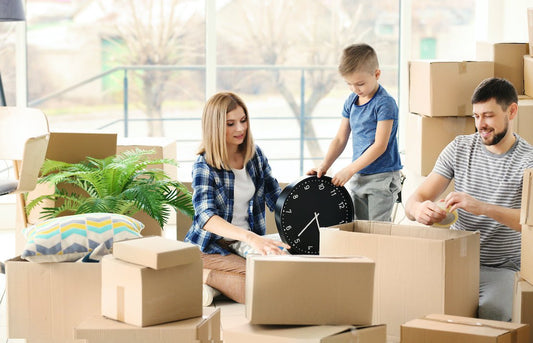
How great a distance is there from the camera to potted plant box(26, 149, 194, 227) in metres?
3.51

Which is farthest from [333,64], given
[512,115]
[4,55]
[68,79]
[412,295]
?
[412,295]

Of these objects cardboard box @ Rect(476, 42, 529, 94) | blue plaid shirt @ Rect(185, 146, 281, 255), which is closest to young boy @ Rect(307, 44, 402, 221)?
blue plaid shirt @ Rect(185, 146, 281, 255)

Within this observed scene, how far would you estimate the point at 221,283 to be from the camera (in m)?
3.27

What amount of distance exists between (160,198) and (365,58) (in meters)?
1.04

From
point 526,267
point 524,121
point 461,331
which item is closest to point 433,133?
point 524,121

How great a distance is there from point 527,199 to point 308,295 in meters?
0.71

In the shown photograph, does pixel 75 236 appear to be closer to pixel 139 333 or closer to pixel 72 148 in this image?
pixel 139 333

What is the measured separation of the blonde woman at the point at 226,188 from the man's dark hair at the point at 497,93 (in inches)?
36.4

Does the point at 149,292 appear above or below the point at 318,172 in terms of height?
below

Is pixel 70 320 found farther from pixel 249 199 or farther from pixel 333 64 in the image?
pixel 333 64

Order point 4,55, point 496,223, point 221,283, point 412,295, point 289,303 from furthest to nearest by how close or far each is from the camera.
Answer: point 4,55, point 221,283, point 496,223, point 412,295, point 289,303

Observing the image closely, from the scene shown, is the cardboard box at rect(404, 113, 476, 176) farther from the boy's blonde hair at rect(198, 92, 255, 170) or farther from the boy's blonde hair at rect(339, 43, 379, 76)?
the boy's blonde hair at rect(198, 92, 255, 170)

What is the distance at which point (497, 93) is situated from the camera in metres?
2.78

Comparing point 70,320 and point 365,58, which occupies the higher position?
point 365,58
